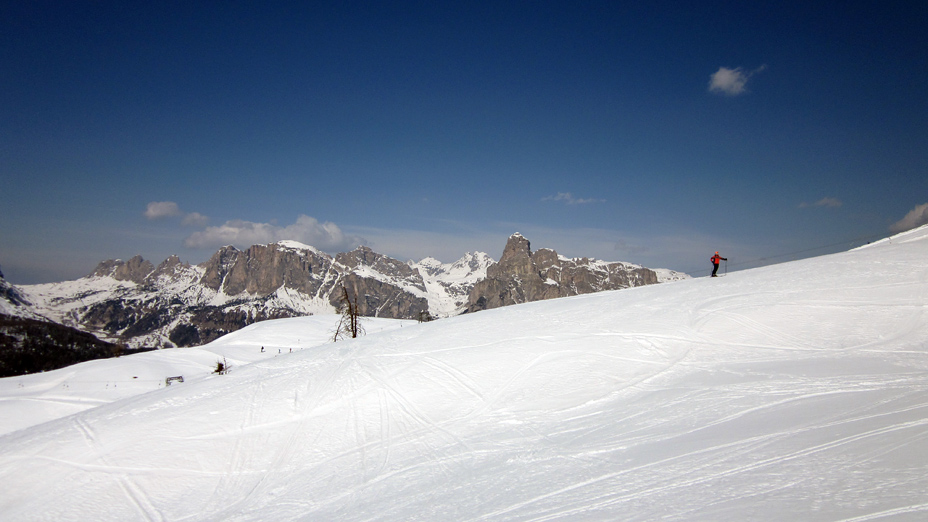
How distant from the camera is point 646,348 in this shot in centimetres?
1278

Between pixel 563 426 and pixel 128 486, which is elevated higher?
pixel 563 426

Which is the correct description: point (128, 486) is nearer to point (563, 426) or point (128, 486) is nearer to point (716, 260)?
point (563, 426)

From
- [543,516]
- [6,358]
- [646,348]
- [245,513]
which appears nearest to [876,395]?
[646,348]

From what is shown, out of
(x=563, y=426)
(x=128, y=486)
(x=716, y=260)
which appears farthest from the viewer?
(x=716, y=260)

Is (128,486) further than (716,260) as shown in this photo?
No

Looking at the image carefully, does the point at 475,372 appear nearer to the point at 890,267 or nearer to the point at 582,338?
the point at 582,338

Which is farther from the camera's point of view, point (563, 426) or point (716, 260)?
point (716, 260)

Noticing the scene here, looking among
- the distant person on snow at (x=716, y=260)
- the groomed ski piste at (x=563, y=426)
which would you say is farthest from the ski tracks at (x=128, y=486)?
the distant person on snow at (x=716, y=260)

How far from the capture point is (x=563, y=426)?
356 inches

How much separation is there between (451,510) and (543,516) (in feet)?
4.74

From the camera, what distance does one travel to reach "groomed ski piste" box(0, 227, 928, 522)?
5875mm

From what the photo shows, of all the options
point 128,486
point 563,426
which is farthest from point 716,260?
point 128,486

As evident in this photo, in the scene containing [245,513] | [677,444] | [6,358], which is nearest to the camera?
[677,444]

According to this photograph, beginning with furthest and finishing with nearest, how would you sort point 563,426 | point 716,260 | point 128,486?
point 716,260 → point 563,426 → point 128,486
